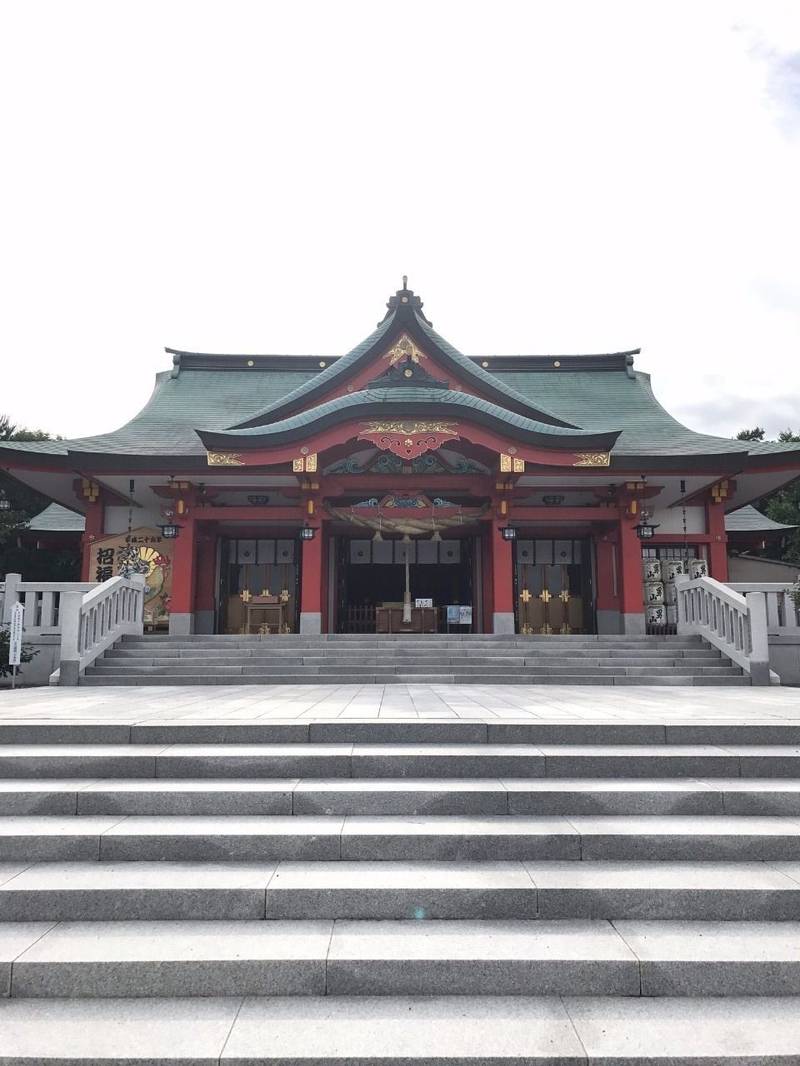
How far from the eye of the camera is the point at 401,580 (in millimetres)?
18609

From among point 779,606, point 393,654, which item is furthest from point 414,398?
point 779,606

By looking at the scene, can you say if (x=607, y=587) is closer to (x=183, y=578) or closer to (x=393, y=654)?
(x=393, y=654)

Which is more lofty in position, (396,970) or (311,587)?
(311,587)

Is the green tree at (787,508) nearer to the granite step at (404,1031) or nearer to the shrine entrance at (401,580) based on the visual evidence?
the shrine entrance at (401,580)

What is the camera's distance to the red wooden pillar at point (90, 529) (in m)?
15.4

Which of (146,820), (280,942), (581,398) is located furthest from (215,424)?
(280,942)

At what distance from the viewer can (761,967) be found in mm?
3055

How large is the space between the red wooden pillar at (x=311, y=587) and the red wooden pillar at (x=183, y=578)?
8.64ft

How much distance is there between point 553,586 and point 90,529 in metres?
12.1

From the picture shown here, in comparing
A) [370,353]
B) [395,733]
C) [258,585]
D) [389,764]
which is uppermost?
[370,353]

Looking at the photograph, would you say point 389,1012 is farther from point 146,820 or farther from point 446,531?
point 446,531

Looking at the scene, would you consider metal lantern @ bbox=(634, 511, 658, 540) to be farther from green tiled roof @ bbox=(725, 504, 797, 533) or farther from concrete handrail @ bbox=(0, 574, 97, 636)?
concrete handrail @ bbox=(0, 574, 97, 636)

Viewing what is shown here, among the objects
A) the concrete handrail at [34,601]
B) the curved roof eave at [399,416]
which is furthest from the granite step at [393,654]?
the curved roof eave at [399,416]

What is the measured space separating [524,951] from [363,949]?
80 cm
